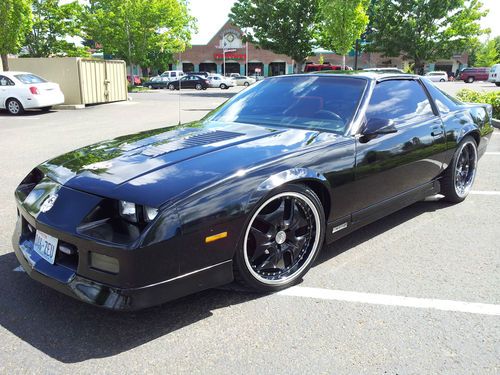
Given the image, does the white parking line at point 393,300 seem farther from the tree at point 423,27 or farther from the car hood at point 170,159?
the tree at point 423,27

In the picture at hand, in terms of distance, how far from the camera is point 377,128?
137 inches

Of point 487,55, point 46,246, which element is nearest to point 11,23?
point 46,246

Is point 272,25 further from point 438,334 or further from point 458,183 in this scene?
point 438,334

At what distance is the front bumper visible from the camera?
95.0 inches

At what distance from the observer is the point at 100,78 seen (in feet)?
62.8

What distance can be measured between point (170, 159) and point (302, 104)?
56.4 inches

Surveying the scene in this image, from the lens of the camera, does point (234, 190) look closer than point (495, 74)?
Yes

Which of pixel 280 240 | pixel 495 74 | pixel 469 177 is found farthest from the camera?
pixel 495 74

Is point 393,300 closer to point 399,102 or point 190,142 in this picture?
point 190,142

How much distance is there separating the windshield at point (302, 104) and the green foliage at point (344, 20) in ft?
71.5

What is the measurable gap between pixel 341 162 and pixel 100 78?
17.8m

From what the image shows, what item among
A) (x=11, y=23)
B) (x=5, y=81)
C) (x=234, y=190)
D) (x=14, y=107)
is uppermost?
(x=11, y=23)

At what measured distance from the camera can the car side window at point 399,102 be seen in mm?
3873

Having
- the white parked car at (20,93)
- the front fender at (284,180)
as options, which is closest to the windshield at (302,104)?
the front fender at (284,180)
